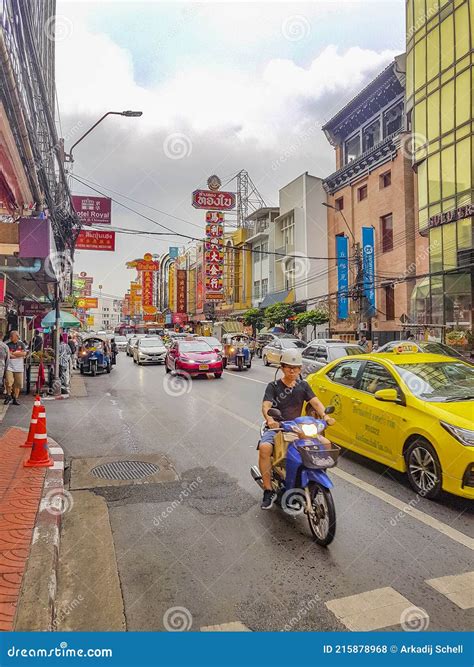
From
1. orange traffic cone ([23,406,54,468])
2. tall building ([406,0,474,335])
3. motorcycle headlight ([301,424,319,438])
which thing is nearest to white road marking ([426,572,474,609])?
motorcycle headlight ([301,424,319,438])

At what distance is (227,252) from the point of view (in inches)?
2287

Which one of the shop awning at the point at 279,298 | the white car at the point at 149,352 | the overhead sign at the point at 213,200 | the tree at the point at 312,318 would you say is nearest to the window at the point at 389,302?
the tree at the point at 312,318

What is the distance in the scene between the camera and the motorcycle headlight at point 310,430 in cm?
440

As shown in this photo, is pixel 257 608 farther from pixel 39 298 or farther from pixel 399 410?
→ pixel 39 298

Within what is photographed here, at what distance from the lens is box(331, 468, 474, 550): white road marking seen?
170 inches

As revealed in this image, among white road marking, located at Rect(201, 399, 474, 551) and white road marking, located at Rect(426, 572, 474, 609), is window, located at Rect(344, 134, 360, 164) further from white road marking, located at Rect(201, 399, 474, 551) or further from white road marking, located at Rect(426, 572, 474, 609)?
white road marking, located at Rect(426, 572, 474, 609)

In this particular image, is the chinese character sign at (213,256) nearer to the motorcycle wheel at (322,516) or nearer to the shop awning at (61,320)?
the shop awning at (61,320)

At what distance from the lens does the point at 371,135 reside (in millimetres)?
36469

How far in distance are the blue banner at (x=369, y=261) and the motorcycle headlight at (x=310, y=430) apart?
2886 centimetres

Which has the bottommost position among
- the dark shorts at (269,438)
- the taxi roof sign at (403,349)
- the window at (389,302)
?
the dark shorts at (269,438)

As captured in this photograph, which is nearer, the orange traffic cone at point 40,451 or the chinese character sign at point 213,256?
the orange traffic cone at point 40,451

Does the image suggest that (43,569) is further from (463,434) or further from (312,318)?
(312,318)

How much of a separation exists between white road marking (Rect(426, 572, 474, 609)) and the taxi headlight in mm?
1370

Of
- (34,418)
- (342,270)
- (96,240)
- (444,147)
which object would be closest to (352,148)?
(342,270)
